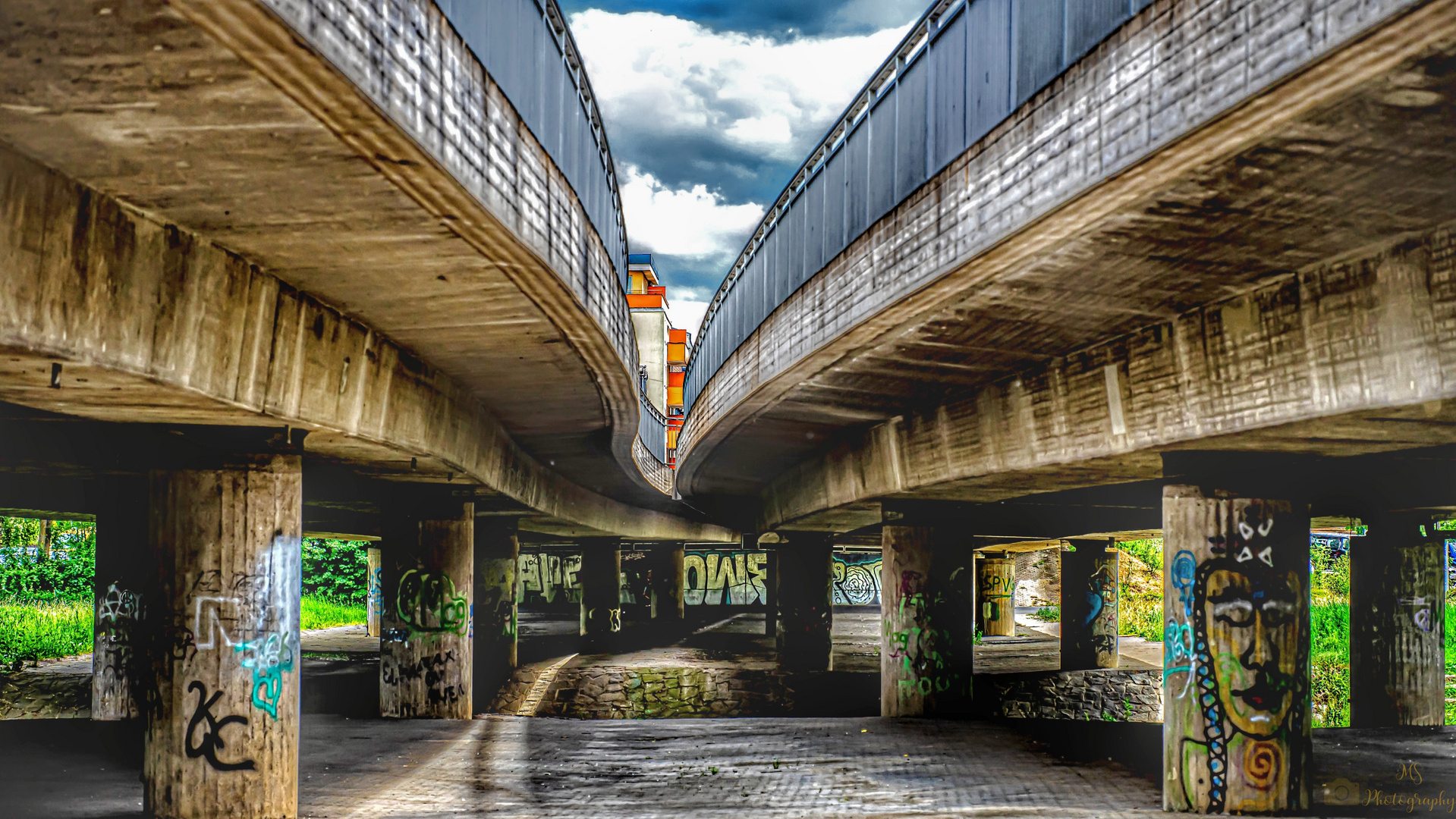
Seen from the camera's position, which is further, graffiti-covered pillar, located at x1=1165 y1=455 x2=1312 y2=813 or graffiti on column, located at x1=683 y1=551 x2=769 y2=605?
graffiti on column, located at x1=683 y1=551 x2=769 y2=605

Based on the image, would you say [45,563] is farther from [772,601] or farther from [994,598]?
[994,598]

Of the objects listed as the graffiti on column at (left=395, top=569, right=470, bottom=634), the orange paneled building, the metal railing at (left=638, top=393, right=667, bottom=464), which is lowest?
the graffiti on column at (left=395, top=569, right=470, bottom=634)

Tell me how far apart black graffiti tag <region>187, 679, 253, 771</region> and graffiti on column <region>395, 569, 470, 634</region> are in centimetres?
862

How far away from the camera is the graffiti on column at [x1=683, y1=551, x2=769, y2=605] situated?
6150 cm

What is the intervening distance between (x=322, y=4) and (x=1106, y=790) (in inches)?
419

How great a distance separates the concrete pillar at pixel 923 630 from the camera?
56.4 feet

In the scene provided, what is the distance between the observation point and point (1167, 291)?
6.94m

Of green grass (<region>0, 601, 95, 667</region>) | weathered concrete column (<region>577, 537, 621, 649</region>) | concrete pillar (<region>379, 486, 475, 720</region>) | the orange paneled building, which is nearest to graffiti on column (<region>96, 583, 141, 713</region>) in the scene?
concrete pillar (<region>379, 486, 475, 720</region>)

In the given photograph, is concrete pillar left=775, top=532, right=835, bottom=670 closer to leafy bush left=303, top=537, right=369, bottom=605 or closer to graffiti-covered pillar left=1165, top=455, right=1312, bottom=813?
graffiti-covered pillar left=1165, top=455, right=1312, bottom=813

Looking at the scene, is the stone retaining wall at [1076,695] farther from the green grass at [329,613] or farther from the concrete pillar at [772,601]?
the green grass at [329,613]

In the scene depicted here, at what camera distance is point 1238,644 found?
9203 mm

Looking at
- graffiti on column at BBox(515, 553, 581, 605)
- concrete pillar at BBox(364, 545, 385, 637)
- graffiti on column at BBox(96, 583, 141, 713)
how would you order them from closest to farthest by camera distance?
graffiti on column at BBox(96, 583, 141, 713) < concrete pillar at BBox(364, 545, 385, 637) < graffiti on column at BBox(515, 553, 581, 605)

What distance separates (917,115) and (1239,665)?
18.6 feet

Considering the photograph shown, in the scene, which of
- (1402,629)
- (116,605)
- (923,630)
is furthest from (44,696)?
(1402,629)
